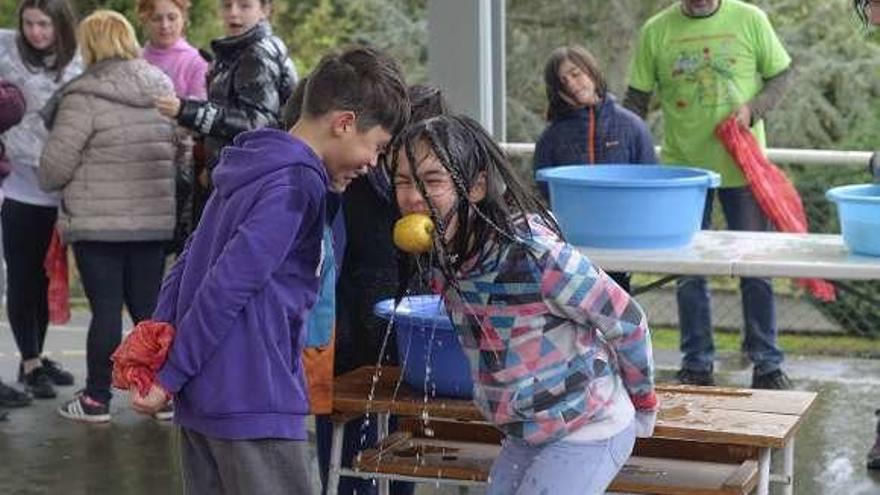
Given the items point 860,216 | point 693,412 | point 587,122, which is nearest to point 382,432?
point 693,412

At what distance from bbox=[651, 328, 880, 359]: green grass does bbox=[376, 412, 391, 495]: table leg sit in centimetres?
402

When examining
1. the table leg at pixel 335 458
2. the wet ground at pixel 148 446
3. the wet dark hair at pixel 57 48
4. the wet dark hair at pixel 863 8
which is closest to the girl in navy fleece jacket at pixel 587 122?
the wet ground at pixel 148 446

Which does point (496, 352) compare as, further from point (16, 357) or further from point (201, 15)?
point (201, 15)

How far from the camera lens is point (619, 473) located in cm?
494

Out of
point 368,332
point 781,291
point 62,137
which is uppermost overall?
point 62,137

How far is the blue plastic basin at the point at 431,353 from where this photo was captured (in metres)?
4.96

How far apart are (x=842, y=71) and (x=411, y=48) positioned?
366 centimetres

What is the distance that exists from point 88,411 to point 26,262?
73cm

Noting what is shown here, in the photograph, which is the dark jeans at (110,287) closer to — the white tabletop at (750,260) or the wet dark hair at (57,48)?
the wet dark hair at (57,48)

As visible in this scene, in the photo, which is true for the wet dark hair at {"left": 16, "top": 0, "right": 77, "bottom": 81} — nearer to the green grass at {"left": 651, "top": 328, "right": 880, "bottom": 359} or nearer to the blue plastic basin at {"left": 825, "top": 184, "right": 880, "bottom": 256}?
the blue plastic basin at {"left": 825, "top": 184, "right": 880, "bottom": 256}

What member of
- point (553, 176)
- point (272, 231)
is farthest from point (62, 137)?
point (272, 231)

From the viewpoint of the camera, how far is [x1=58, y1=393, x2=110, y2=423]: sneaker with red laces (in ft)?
24.2

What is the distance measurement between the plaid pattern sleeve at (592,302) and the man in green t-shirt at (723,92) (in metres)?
3.67

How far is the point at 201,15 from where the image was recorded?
15.6 metres
